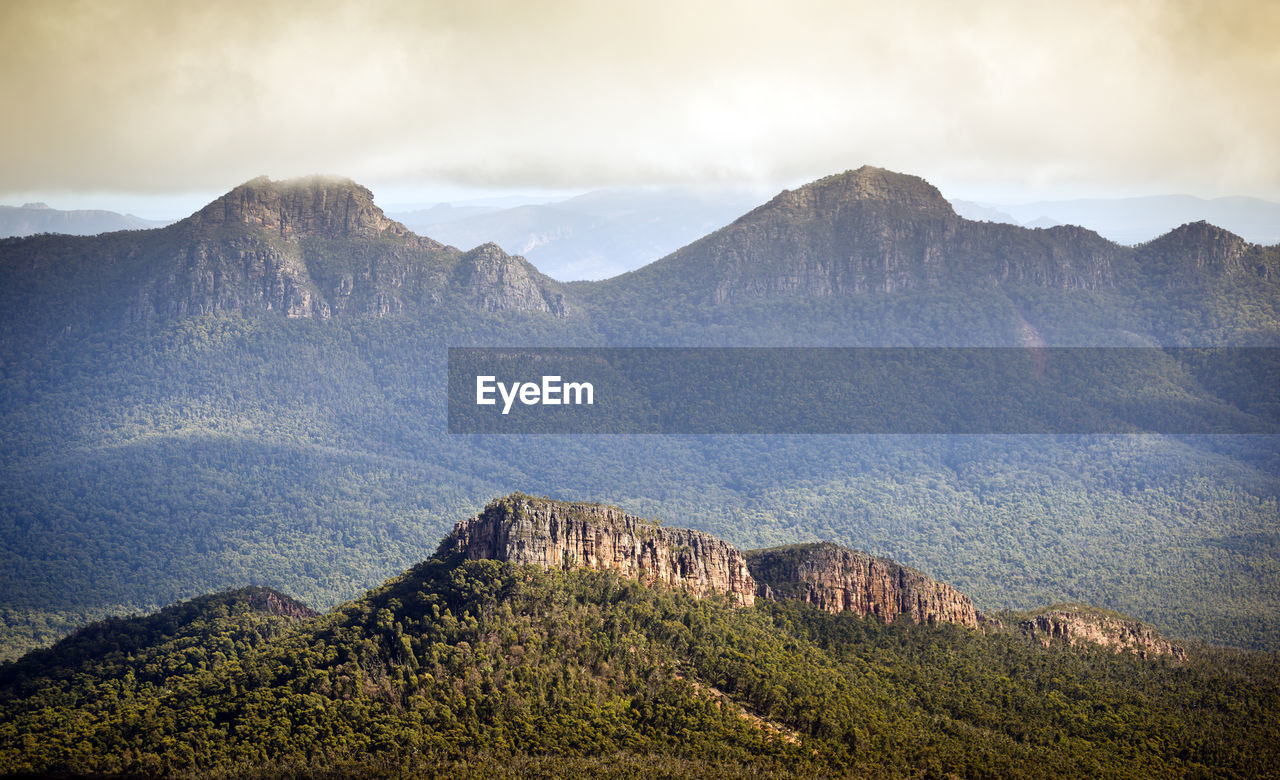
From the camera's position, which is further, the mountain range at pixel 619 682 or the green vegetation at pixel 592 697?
the mountain range at pixel 619 682

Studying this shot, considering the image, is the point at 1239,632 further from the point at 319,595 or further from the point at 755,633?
the point at 319,595

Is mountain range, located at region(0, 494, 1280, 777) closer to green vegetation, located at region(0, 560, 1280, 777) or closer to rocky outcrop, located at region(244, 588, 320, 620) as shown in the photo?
green vegetation, located at region(0, 560, 1280, 777)

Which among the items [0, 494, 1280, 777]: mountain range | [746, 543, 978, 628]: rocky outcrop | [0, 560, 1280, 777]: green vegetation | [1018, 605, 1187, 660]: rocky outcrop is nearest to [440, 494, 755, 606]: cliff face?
[0, 494, 1280, 777]: mountain range

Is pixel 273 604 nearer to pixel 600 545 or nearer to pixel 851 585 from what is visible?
pixel 600 545

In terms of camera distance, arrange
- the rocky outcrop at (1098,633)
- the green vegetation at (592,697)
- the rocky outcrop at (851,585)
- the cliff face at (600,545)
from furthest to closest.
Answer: the rocky outcrop at (1098,633) < the rocky outcrop at (851,585) < the cliff face at (600,545) < the green vegetation at (592,697)

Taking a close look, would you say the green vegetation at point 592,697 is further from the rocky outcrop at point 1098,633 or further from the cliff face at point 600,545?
the rocky outcrop at point 1098,633

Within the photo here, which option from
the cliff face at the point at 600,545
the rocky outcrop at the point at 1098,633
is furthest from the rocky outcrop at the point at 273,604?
the rocky outcrop at the point at 1098,633

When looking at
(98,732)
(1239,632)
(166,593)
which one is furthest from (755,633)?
(166,593)
